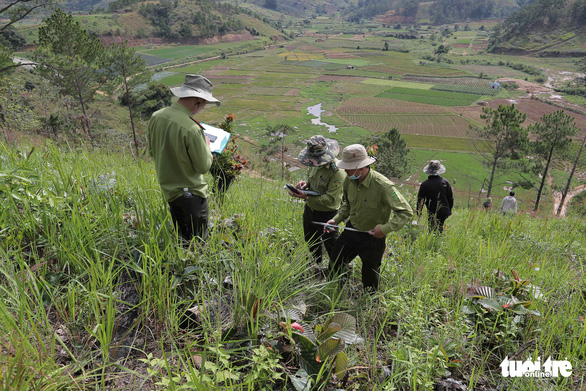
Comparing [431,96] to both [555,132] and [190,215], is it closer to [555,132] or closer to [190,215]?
[555,132]

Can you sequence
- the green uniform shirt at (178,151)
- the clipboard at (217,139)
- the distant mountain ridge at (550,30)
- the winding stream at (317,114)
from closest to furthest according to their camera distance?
the green uniform shirt at (178,151) → the clipboard at (217,139) → the winding stream at (317,114) → the distant mountain ridge at (550,30)

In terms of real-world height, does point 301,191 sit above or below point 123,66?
below

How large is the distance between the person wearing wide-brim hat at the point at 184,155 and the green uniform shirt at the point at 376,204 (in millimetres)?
1450

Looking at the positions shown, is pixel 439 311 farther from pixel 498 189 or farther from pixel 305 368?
pixel 498 189

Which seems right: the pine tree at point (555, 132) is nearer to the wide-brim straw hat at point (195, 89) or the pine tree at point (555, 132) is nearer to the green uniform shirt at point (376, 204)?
the green uniform shirt at point (376, 204)

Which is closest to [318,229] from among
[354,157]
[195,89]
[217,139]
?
[354,157]

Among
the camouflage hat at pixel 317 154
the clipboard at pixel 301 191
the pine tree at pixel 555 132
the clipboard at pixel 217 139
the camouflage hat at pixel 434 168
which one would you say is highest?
the clipboard at pixel 217 139

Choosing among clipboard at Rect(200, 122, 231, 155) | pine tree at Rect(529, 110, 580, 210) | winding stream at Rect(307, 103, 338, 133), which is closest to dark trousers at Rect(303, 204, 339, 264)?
clipboard at Rect(200, 122, 231, 155)

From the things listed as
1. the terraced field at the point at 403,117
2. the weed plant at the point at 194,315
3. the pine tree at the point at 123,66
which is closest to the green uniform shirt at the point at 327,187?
the weed plant at the point at 194,315

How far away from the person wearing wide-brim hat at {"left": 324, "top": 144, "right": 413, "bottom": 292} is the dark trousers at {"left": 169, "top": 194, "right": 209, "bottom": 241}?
1.28 m

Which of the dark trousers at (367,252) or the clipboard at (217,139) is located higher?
the clipboard at (217,139)

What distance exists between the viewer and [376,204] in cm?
327

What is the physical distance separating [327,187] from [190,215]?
168 cm

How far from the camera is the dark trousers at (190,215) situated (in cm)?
283
